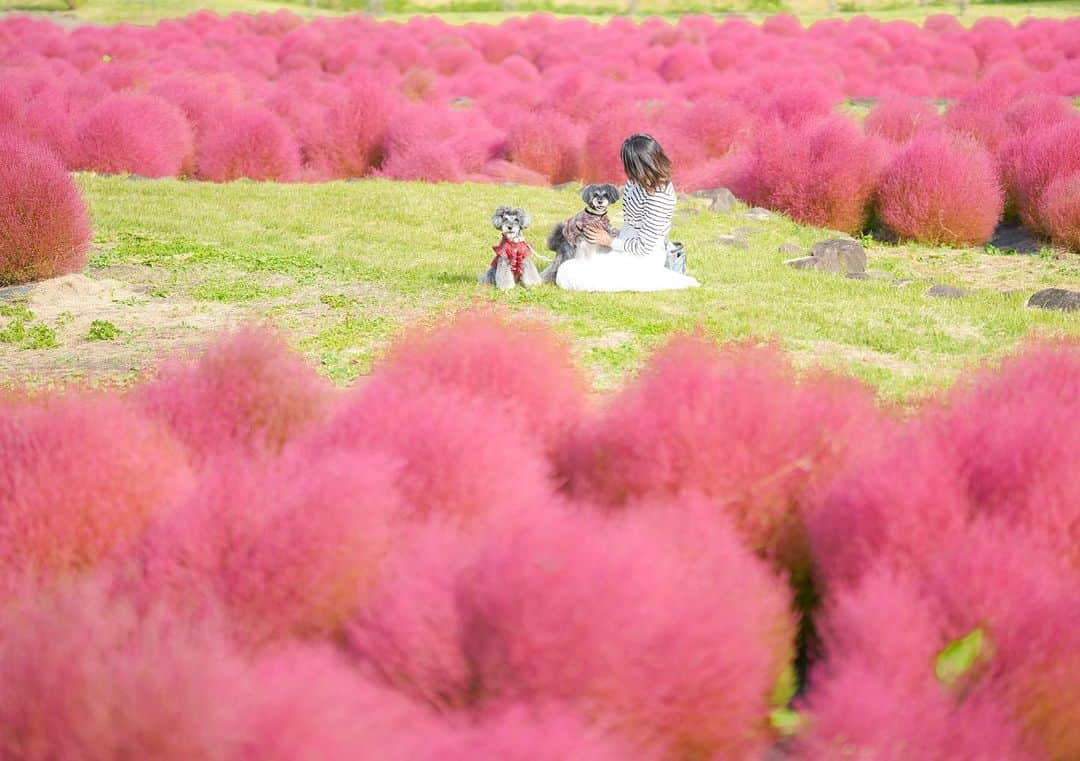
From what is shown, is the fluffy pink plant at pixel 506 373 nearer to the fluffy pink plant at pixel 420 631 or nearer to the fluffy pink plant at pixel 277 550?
the fluffy pink plant at pixel 277 550

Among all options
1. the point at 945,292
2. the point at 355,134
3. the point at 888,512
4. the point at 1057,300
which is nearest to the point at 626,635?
the point at 888,512

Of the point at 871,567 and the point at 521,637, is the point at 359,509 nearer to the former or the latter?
the point at 521,637

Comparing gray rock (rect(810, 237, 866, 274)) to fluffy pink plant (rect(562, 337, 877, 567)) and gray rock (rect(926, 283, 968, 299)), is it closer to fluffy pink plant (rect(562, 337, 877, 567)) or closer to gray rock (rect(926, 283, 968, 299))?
gray rock (rect(926, 283, 968, 299))

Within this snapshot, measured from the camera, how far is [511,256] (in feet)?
28.8

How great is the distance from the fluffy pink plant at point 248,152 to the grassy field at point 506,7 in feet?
83.1

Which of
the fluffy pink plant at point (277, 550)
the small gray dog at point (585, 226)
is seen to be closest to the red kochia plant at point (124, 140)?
the small gray dog at point (585, 226)

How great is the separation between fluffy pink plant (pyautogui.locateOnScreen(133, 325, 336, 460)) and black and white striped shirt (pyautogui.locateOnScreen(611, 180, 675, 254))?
466 centimetres

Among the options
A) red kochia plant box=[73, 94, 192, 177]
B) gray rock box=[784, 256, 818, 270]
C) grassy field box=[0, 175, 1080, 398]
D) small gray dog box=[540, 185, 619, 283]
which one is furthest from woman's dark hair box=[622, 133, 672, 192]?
→ red kochia plant box=[73, 94, 192, 177]

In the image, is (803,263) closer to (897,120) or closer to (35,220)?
(35,220)

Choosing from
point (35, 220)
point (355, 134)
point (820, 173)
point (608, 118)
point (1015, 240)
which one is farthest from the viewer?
point (355, 134)

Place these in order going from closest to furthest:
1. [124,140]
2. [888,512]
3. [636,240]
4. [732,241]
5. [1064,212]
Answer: [888,512], [636,240], [732,241], [1064,212], [124,140]

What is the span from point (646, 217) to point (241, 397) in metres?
4.94

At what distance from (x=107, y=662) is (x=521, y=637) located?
2.74 feet

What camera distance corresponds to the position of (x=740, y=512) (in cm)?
380
